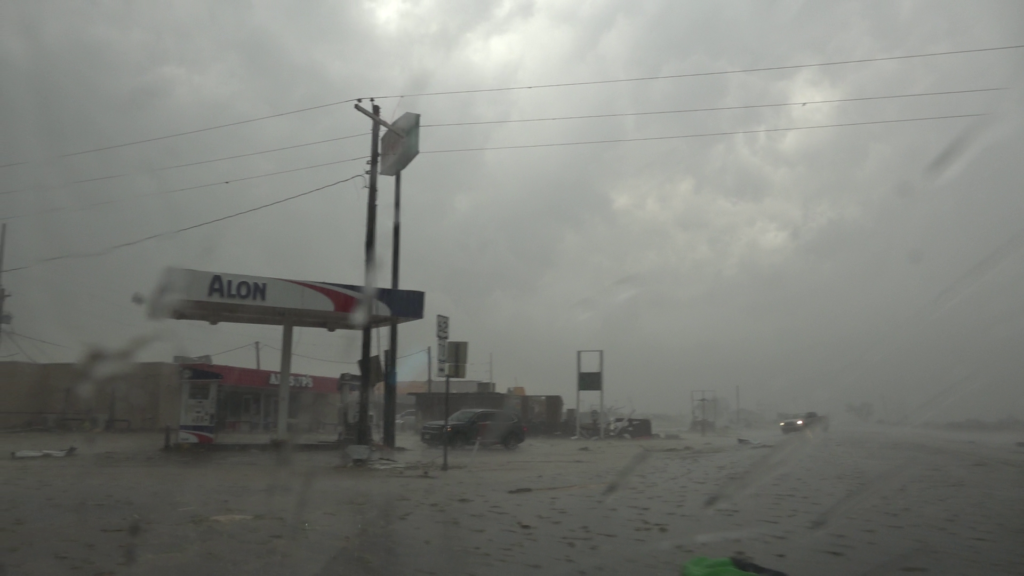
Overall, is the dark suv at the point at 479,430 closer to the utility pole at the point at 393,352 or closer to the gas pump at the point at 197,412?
the utility pole at the point at 393,352

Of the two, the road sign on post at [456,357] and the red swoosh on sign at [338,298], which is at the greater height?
the red swoosh on sign at [338,298]

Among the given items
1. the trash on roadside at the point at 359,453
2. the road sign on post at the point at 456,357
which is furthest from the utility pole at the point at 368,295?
the road sign on post at the point at 456,357

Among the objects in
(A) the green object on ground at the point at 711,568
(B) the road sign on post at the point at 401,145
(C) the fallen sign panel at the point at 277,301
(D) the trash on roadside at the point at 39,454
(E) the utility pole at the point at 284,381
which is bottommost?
(D) the trash on roadside at the point at 39,454

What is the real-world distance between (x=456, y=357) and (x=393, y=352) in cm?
527

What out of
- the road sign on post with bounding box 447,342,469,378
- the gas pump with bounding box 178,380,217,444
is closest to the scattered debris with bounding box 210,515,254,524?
the road sign on post with bounding box 447,342,469,378

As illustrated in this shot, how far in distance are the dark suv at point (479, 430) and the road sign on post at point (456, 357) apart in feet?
28.8

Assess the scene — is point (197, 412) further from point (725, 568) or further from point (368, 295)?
point (725, 568)

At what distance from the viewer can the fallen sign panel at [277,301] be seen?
17.0 m

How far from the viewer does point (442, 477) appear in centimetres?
1295

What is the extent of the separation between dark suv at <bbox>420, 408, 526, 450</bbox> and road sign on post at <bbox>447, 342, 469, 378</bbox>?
28.8ft

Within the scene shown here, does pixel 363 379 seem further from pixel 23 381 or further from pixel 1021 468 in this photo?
pixel 23 381

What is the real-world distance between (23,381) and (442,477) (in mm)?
25262

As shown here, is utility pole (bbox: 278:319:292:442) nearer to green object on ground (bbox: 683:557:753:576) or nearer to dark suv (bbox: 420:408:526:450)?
dark suv (bbox: 420:408:526:450)

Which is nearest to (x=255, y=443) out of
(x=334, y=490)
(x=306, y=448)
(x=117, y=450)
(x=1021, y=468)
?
(x=306, y=448)
